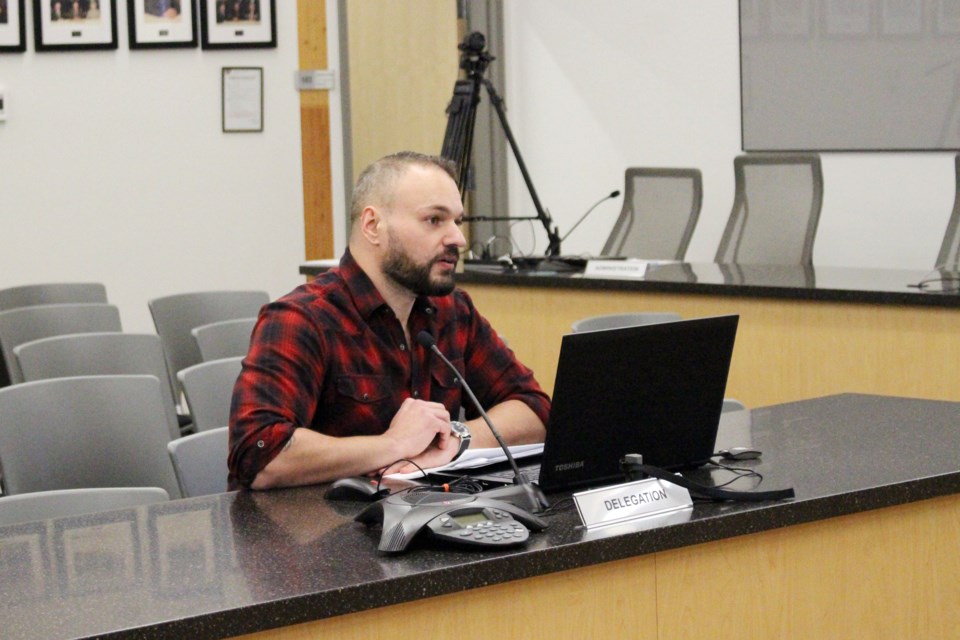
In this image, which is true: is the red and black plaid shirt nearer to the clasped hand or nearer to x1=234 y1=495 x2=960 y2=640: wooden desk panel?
the clasped hand

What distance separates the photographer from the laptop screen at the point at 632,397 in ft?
6.24

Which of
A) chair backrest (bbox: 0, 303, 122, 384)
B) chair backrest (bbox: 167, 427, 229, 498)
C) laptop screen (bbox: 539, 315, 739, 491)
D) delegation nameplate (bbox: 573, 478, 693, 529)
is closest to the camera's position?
delegation nameplate (bbox: 573, 478, 693, 529)

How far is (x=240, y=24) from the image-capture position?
22.3 ft

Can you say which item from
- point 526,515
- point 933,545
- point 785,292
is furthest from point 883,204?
point 526,515

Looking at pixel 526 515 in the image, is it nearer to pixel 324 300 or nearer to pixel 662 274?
pixel 324 300

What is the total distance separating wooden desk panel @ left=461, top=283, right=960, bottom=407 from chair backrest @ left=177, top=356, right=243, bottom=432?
5.86 feet

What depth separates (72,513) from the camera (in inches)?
83.0

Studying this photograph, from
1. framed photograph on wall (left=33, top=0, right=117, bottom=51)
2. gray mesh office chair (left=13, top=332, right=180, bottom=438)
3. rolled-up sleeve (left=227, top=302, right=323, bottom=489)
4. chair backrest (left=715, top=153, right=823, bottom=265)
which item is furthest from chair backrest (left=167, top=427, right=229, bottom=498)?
framed photograph on wall (left=33, top=0, right=117, bottom=51)

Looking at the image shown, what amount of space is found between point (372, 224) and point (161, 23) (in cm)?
465

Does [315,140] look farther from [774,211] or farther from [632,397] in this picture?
[632,397]

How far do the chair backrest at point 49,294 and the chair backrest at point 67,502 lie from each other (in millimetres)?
3098

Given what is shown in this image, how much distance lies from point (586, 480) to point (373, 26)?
5344 mm

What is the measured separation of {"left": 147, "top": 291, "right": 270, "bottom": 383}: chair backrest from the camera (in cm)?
→ 446

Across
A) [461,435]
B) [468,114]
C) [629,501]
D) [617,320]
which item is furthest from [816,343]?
[629,501]
